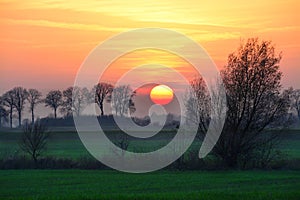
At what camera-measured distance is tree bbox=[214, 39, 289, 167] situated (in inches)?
1959

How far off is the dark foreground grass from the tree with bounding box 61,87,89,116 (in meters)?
62.5

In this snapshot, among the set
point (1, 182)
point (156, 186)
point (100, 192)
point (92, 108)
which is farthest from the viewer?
point (92, 108)

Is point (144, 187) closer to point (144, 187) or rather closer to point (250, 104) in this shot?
point (144, 187)

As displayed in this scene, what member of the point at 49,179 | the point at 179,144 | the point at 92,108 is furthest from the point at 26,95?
the point at 49,179

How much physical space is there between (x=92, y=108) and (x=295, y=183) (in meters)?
64.0

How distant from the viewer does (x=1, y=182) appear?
3647cm

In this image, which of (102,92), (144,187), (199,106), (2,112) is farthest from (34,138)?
(2,112)

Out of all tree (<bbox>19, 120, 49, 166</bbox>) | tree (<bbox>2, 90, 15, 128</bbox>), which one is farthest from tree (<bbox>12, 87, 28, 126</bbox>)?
tree (<bbox>19, 120, 49, 166</bbox>)

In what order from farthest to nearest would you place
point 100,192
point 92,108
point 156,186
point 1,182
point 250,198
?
point 92,108
point 1,182
point 156,186
point 100,192
point 250,198

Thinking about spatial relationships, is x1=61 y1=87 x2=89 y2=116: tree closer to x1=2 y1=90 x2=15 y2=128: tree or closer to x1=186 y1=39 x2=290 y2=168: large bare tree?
x1=2 y1=90 x2=15 y2=128: tree

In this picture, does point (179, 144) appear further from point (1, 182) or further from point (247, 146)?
point (1, 182)

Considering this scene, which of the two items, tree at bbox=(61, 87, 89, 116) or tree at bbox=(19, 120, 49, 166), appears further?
tree at bbox=(61, 87, 89, 116)

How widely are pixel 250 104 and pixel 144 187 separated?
21.4 m

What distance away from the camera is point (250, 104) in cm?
5131
